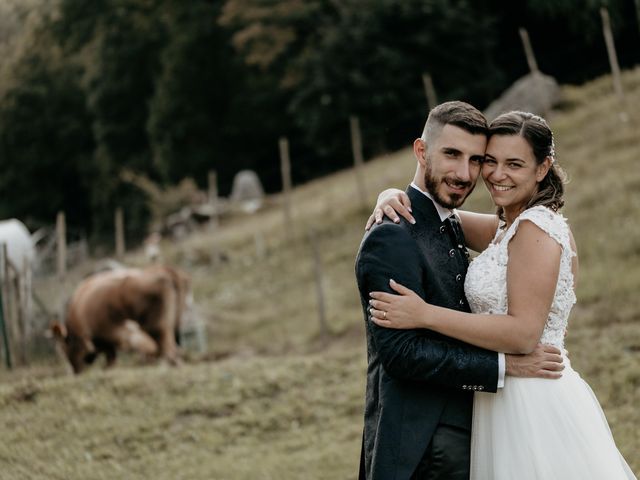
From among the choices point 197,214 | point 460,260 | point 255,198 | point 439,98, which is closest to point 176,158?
point 255,198

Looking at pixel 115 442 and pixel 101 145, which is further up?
pixel 101 145

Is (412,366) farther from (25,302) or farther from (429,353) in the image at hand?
(25,302)

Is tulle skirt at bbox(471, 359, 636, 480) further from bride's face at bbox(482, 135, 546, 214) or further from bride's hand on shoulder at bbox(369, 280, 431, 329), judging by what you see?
bride's face at bbox(482, 135, 546, 214)

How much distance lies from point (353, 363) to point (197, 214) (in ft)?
61.7

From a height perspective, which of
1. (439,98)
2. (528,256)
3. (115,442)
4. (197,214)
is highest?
(439,98)

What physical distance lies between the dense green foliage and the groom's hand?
24.5 m

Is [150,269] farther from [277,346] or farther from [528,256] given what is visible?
[528,256]

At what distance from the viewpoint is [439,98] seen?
29375mm

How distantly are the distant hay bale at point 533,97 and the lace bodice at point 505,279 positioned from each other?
18955mm

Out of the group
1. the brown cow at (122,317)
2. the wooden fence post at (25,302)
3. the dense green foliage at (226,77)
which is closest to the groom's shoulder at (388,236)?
the brown cow at (122,317)

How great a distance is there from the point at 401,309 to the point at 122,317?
30.9ft

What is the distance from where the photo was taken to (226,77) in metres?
38.2

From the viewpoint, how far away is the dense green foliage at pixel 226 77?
2945 centimetres

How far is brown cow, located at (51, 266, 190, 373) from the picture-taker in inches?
467
